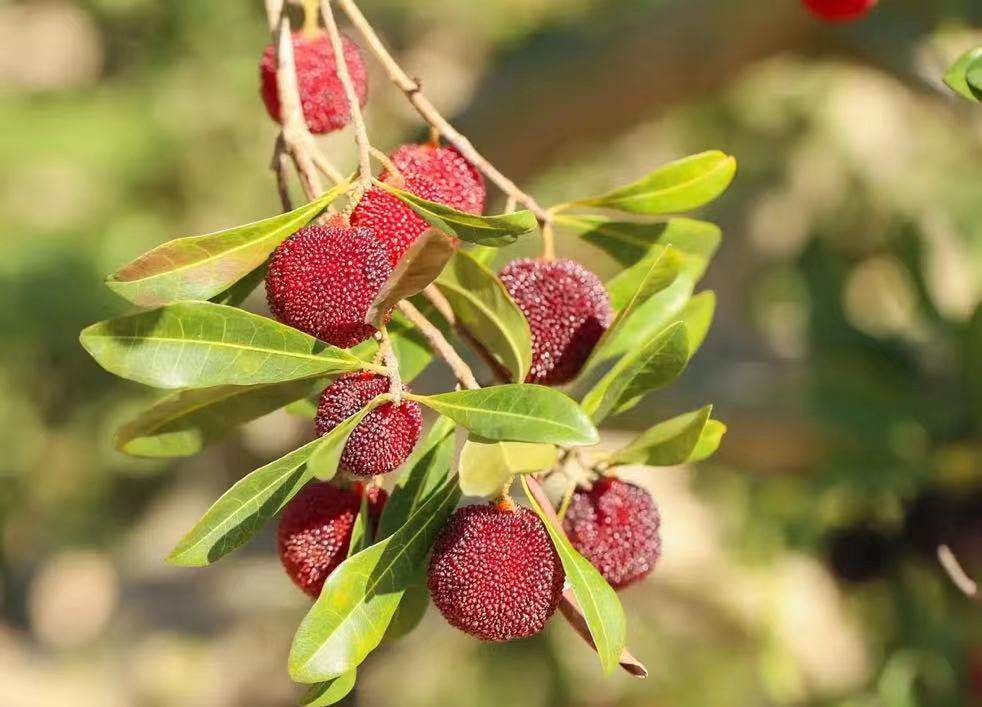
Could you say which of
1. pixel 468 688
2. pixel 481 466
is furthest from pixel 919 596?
pixel 468 688

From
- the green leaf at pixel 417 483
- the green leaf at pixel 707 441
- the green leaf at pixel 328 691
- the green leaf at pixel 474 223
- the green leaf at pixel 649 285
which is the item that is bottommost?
the green leaf at pixel 328 691

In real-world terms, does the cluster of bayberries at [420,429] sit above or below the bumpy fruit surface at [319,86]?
below

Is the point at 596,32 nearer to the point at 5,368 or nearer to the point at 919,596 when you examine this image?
the point at 919,596

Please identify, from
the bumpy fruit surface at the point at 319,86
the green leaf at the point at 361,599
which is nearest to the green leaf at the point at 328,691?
the green leaf at the point at 361,599

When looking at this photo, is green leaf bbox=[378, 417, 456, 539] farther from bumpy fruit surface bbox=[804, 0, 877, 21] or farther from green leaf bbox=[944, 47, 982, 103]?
bumpy fruit surface bbox=[804, 0, 877, 21]

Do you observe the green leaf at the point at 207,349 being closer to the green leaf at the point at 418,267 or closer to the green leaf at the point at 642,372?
the green leaf at the point at 418,267

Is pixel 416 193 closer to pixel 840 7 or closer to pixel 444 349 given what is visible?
pixel 444 349
